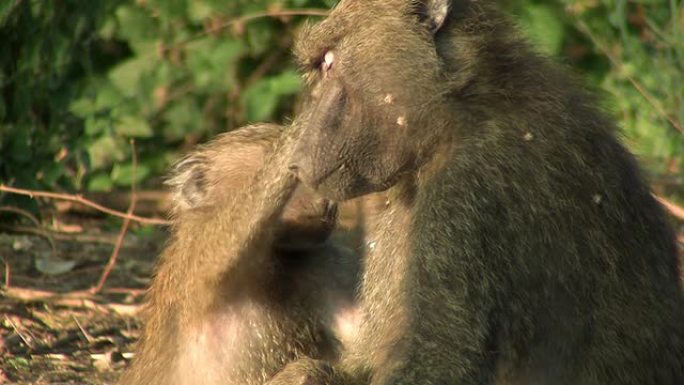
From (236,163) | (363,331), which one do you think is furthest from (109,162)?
(363,331)

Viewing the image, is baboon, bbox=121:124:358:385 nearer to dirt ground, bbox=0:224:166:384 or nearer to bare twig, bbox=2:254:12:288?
dirt ground, bbox=0:224:166:384

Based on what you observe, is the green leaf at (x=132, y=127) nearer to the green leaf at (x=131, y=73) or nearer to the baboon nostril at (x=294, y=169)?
the green leaf at (x=131, y=73)

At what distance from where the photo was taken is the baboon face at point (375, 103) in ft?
11.9

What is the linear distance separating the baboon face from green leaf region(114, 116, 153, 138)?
358 centimetres

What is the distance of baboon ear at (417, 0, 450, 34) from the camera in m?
3.70

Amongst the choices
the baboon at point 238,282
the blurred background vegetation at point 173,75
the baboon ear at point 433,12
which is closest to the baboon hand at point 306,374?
the baboon at point 238,282

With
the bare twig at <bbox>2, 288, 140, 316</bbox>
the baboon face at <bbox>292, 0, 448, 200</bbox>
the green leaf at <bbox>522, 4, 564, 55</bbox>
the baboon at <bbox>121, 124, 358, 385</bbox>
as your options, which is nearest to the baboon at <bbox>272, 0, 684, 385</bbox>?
the baboon face at <bbox>292, 0, 448, 200</bbox>

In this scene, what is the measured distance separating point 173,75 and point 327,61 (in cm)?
369

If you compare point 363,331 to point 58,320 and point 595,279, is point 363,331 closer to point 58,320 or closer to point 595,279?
point 595,279

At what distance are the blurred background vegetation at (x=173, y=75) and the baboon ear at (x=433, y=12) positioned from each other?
7.12 ft

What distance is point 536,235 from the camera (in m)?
3.57

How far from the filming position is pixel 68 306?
5.64 metres

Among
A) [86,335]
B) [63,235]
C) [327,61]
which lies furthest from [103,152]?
[327,61]

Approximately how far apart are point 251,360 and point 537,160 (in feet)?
3.63
